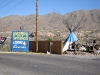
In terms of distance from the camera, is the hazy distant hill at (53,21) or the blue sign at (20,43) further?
the hazy distant hill at (53,21)

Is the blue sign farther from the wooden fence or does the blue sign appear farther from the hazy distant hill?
the hazy distant hill

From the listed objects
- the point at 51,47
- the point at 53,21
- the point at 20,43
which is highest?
the point at 53,21

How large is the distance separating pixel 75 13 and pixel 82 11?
16.1 feet

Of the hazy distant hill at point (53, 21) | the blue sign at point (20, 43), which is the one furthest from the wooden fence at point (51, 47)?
the hazy distant hill at point (53, 21)

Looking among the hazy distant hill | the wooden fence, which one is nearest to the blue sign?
the wooden fence

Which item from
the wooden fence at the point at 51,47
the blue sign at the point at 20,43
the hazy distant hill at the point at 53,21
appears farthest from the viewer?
the hazy distant hill at the point at 53,21

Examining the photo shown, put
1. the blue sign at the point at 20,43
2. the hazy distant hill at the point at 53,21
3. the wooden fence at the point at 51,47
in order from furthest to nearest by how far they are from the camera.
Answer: the hazy distant hill at the point at 53,21 → the blue sign at the point at 20,43 → the wooden fence at the point at 51,47

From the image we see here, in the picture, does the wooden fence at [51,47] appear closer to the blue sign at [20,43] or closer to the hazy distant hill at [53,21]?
the blue sign at [20,43]

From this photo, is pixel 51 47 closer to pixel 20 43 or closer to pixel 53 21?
pixel 20 43

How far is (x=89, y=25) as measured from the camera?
140875 mm

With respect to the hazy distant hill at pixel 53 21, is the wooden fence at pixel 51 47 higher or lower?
lower

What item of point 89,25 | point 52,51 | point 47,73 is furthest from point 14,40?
point 89,25

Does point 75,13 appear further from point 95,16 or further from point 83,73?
point 83,73

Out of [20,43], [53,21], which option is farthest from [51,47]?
[53,21]
